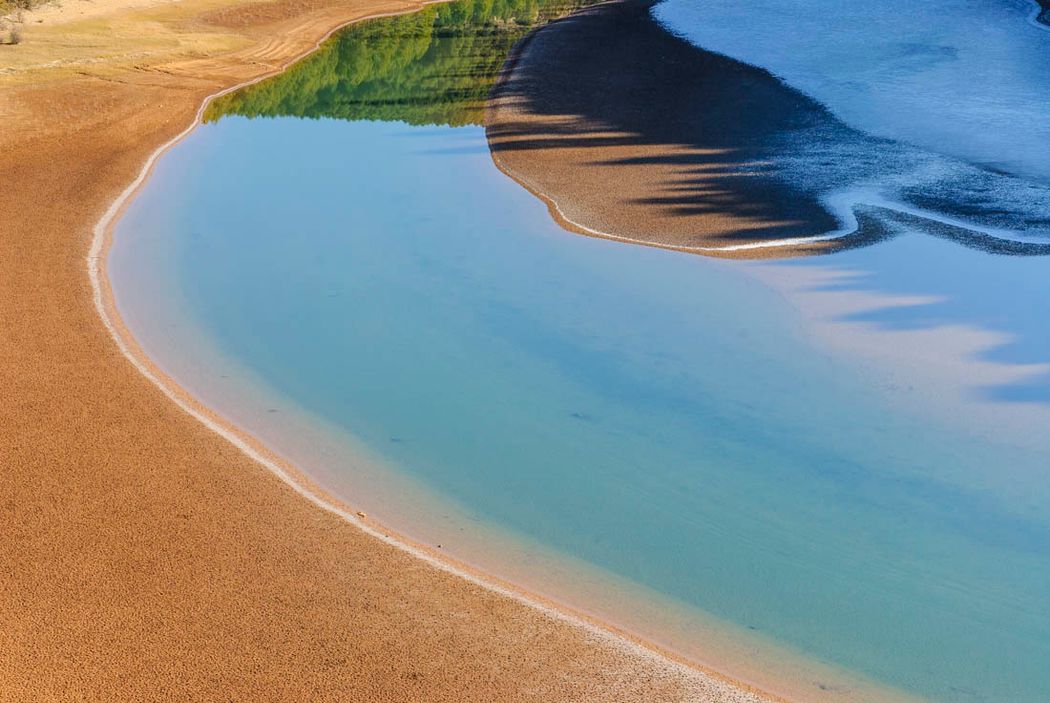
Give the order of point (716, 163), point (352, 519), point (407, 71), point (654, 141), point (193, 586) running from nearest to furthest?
1. point (193, 586)
2. point (352, 519)
3. point (716, 163)
4. point (654, 141)
5. point (407, 71)

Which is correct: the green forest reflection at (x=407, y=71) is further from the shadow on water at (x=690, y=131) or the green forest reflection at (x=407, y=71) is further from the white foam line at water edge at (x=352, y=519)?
the white foam line at water edge at (x=352, y=519)

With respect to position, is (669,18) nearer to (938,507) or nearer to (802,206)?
(802,206)

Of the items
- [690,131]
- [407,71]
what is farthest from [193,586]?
[407,71]

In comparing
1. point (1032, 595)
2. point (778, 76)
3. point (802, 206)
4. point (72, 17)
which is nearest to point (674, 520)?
point (1032, 595)

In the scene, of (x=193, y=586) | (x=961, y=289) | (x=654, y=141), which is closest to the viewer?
(x=193, y=586)

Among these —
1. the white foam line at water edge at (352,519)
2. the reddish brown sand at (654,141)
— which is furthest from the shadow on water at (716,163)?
the white foam line at water edge at (352,519)

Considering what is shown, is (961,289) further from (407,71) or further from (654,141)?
(407,71)
